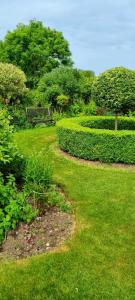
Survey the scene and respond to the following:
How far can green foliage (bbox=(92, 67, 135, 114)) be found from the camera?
1413 cm

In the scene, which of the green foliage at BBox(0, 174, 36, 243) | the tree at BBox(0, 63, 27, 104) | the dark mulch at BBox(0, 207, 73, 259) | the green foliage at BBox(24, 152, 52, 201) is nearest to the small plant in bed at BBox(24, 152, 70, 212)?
the green foliage at BBox(24, 152, 52, 201)

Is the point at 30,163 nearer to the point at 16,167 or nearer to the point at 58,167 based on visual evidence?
the point at 16,167

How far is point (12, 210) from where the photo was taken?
787 centimetres

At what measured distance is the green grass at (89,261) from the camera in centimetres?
622

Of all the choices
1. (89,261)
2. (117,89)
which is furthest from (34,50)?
(89,261)

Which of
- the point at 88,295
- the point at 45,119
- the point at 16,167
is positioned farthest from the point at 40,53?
the point at 88,295

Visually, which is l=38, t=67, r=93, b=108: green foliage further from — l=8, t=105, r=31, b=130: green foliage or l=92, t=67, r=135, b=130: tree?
l=92, t=67, r=135, b=130: tree

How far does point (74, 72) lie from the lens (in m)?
32.2

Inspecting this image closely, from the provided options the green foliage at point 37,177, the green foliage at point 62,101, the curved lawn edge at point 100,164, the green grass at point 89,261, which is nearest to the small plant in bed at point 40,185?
the green foliage at point 37,177

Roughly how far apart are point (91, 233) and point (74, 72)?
2536 cm

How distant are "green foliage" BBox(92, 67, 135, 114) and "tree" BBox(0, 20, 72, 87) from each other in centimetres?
3831

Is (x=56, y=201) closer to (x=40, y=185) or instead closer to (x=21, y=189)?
(x=40, y=185)

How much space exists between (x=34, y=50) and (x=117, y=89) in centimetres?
4009

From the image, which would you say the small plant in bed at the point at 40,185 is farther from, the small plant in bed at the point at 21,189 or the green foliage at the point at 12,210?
the green foliage at the point at 12,210
